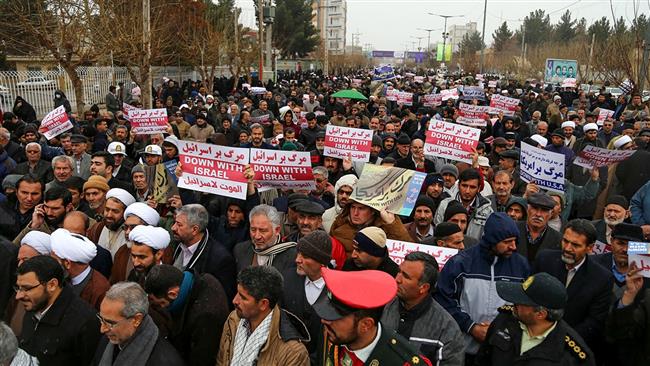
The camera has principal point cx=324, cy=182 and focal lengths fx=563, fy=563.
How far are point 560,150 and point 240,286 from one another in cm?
709

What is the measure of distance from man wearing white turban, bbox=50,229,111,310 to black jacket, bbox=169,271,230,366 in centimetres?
78

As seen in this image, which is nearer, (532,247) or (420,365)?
(420,365)

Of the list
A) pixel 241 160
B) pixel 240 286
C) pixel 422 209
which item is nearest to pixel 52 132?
pixel 241 160

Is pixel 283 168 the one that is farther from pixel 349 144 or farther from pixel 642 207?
pixel 642 207

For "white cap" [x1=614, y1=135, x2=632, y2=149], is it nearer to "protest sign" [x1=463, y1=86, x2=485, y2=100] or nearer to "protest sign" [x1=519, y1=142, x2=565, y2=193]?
"protest sign" [x1=519, y1=142, x2=565, y2=193]

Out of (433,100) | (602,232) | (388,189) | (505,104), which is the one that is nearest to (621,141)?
(602,232)

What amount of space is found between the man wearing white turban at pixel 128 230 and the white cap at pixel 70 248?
462 millimetres

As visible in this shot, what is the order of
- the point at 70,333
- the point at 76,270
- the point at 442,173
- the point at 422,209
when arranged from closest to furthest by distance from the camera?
the point at 70,333 < the point at 76,270 < the point at 422,209 < the point at 442,173

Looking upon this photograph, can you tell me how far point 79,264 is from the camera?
12.5ft

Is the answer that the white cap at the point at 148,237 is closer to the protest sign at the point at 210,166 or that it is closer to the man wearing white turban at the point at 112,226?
the man wearing white turban at the point at 112,226

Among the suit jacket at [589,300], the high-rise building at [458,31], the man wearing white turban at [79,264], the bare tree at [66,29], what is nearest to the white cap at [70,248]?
the man wearing white turban at [79,264]

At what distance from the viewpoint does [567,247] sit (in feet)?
13.0

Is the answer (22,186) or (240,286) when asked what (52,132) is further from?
(240,286)

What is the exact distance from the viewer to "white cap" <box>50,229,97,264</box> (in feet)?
12.4
